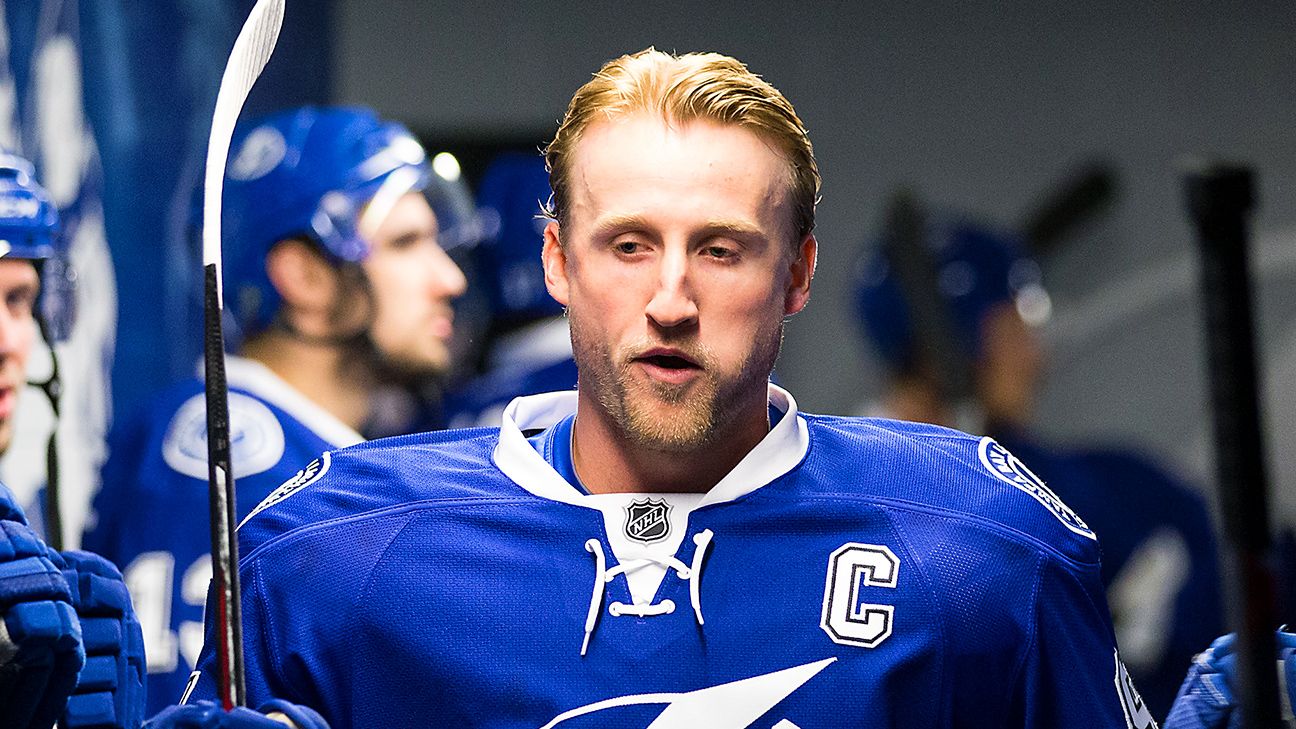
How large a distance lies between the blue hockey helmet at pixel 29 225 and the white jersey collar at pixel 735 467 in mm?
822

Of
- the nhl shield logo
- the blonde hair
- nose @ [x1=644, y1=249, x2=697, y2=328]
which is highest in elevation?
the blonde hair

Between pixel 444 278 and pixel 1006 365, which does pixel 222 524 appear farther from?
pixel 1006 365

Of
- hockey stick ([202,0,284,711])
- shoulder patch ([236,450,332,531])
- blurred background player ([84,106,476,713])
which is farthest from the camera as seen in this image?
blurred background player ([84,106,476,713])

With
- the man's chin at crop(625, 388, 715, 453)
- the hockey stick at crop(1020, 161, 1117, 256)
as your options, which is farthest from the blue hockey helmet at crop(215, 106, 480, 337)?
the hockey stick at crop(1020, 161, 1117, 256)

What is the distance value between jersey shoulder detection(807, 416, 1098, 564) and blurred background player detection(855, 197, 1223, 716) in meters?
3.23

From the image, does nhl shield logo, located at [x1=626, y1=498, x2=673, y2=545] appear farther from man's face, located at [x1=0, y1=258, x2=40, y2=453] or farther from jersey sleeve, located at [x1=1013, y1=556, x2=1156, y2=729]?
man's face, located at [x1=0, y1=258, x2=40, y2=453]

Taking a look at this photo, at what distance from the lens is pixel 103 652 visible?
2.10 meters

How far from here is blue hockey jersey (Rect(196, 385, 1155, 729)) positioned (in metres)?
1.91

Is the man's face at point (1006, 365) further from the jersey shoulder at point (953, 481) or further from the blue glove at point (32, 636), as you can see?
the blue glove at point (32, 636)

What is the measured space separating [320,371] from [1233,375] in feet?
7.72

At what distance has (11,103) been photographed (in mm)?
3119

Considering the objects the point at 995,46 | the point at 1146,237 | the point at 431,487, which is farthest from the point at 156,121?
the point at 1146,237

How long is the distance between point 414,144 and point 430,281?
29cm

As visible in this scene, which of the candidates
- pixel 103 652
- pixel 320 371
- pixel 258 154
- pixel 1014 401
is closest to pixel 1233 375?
pixel 103 652
